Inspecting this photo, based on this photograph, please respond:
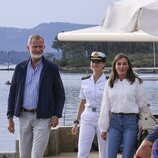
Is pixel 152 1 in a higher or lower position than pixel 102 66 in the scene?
higher

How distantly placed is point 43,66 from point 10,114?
2.23 feet

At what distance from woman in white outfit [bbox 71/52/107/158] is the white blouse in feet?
1.27

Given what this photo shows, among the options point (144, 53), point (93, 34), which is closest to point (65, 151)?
point (93, 34)

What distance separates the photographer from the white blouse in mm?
7168

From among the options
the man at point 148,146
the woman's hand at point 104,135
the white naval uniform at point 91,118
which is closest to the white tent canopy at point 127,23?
the white naval uniform at point 91,118

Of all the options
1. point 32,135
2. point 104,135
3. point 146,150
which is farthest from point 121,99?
point 146,150

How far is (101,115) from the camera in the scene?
7.30 m

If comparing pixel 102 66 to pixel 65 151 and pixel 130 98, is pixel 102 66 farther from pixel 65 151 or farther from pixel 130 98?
pixel 65 151

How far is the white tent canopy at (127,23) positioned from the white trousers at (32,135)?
1.35 metres

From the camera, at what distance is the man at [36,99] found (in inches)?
281

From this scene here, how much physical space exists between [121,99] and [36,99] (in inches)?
37.5

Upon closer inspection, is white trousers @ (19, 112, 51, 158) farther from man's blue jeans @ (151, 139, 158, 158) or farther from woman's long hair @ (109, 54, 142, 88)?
man's blue jeans @ (151, 139, 158, 158)

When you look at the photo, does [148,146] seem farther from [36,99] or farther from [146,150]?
[36,99]

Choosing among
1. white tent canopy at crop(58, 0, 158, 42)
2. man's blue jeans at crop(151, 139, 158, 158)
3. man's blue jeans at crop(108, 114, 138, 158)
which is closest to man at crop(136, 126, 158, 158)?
man's blue jeans at crop(151, 139, 158, 158)
